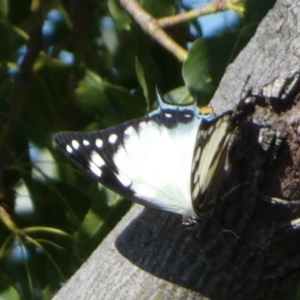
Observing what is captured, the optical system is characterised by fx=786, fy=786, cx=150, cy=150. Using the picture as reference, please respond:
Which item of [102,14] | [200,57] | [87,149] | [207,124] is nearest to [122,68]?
[102,14]

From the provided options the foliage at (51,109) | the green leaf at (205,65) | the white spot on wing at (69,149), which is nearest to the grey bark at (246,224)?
the white spot on wing at (69,149)

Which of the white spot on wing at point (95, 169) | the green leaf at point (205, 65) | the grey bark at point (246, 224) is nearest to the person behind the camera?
the grey bark at point (246, 224)

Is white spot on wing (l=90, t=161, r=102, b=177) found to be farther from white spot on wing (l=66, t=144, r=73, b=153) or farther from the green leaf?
the green leaf

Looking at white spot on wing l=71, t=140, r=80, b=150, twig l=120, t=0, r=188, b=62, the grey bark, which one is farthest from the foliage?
the grey bark

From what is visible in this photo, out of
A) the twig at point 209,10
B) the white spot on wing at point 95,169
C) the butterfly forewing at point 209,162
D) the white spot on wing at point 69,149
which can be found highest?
the white spot on wing at point 69,149

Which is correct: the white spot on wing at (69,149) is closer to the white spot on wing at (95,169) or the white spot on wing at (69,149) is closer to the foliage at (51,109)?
the white spot on wing at (95,169)

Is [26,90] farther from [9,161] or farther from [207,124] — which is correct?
[207,124]

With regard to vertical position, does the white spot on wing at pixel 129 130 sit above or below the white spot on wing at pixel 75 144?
below
